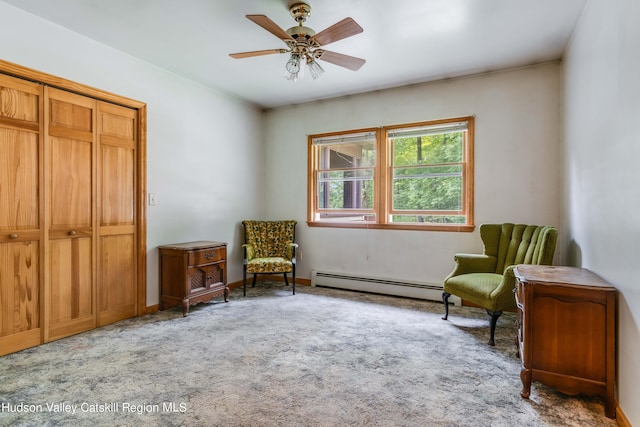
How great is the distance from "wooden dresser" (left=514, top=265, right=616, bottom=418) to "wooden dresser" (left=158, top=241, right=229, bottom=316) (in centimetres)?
299

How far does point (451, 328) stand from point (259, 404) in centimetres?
198

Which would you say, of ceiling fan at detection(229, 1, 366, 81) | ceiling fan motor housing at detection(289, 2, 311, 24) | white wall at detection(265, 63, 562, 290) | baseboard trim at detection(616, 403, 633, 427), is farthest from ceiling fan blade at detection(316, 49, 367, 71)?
baseboard trim at detection(616, 403, 633, 427)

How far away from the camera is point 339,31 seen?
2.40 m

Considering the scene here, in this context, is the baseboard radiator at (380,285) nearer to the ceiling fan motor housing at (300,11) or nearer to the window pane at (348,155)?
the window pane at (348,155)

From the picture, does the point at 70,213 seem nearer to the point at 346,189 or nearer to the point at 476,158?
the point at 346,189

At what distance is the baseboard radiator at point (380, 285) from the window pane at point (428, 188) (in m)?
0.96

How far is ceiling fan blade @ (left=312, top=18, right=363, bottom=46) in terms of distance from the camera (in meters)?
2.28

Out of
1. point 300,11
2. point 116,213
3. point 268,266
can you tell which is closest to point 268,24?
point 300,11

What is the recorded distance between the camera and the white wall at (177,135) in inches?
108

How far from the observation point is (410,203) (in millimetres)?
4266

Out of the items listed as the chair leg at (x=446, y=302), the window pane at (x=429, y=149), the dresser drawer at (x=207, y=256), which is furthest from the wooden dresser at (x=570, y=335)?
the dresser drawer at (x=207, y=256)

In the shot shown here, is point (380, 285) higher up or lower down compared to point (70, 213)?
lower down

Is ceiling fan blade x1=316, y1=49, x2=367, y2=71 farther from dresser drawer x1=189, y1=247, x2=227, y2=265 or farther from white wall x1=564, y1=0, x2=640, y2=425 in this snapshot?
dresser drawer x1=189, y1=247, x2=227, y2=265

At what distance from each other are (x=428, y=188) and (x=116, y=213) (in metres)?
3.47
